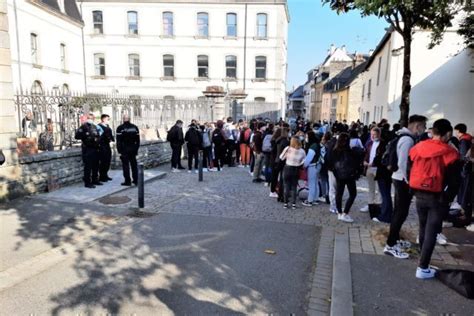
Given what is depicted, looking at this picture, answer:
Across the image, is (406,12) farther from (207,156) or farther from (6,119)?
(6,119)

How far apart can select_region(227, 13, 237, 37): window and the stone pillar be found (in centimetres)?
3018

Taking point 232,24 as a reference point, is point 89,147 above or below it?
below

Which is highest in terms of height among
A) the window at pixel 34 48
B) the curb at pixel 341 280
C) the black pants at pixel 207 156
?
the window at pixel 34 48

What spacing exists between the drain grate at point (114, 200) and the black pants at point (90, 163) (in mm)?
1069

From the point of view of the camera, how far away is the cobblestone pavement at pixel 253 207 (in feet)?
18.3

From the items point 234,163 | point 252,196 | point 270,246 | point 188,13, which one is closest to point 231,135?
point 234,163

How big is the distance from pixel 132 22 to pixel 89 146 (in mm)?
31236

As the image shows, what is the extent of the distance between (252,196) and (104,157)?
3.94m

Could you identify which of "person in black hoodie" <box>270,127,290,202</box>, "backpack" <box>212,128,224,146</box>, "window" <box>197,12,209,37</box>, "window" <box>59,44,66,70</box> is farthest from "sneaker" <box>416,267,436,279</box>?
"window" <box>197,12,209,37</box>

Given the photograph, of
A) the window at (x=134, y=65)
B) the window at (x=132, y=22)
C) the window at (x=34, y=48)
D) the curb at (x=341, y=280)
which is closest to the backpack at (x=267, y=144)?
the curb at (x=341, y=280)

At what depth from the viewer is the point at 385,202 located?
680 centimetres

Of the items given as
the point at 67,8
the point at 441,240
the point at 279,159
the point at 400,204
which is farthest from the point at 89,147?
the point at 67,8

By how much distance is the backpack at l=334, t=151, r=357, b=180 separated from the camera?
658 centimetres

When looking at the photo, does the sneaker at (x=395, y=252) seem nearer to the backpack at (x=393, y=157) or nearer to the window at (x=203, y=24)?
the backpack at (x=393, y=157)
